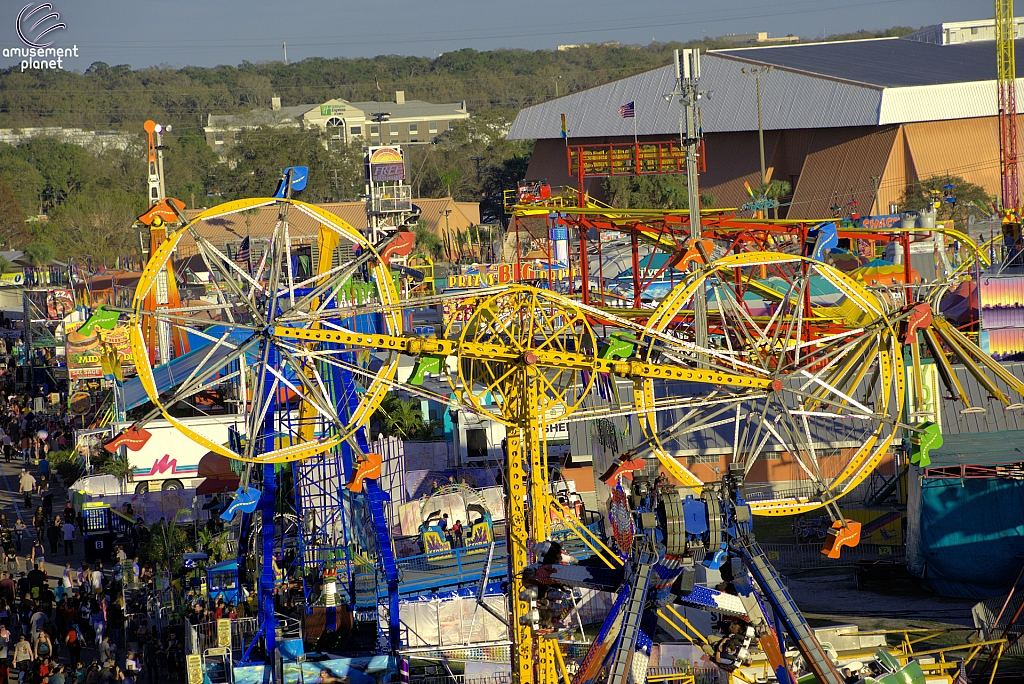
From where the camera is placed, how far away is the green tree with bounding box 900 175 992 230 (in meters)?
71.6

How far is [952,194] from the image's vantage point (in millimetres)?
70812

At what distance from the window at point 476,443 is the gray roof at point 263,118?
119 metres

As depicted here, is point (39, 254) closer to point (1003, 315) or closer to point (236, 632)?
point (1003, 315)

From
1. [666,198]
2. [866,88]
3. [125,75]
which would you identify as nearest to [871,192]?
[866,88]

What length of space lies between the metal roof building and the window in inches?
1570

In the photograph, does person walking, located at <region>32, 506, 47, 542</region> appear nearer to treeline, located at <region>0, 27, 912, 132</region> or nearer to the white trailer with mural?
the white trailer with mural

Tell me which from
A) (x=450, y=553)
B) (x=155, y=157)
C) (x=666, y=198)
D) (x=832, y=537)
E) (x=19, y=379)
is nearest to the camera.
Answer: (x=832, y=537)

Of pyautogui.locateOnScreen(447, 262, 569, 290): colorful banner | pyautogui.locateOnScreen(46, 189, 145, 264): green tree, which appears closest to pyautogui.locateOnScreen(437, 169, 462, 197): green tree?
pyautogui.locateOnScreen(46, 189, 145, 264): green tree

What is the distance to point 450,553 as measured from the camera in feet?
76.0

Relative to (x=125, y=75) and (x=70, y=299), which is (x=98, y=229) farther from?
(x=125, y=75)

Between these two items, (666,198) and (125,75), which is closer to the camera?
(666,198)

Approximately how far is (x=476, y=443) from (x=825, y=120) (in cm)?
5055

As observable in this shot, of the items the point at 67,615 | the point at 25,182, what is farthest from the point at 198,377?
the point at 25,182

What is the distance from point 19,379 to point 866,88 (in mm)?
49749
